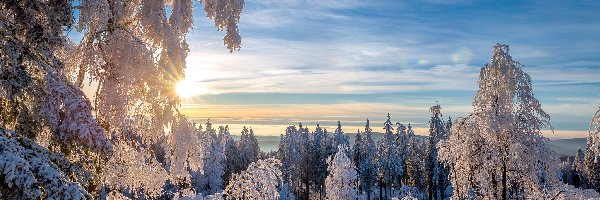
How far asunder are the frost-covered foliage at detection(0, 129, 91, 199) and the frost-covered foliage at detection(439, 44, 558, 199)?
41.7 ft

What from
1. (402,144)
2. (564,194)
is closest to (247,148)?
(402,144)

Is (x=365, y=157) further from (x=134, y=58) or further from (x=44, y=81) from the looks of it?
(x=44, y=81)

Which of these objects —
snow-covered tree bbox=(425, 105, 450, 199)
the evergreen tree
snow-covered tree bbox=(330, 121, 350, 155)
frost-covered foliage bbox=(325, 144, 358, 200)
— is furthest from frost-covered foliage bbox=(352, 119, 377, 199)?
frost-covered foliage bbox=(325, 144, 358, 200)

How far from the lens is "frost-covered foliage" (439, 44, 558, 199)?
1443 centimetres

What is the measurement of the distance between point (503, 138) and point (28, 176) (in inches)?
533

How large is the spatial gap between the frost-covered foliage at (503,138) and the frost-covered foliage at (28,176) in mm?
12702

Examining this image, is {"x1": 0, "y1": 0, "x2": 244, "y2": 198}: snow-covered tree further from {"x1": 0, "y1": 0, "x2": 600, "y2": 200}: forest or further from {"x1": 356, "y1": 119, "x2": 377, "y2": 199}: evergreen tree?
{"x1": 356, "y1": 119, "x2": 377, "y2": 199}: evergreen tree

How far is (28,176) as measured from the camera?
4590 millimetres

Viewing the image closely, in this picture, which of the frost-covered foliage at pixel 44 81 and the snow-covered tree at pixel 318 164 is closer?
the frost-covered foliage at pixel 44 81

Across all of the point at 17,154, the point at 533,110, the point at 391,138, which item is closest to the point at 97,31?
the point at 17,154

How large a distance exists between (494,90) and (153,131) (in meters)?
10.9

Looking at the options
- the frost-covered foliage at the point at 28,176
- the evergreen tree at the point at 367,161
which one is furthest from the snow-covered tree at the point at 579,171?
the frost-covered foliage at the point at 28,176

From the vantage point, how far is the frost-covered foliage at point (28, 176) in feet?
15.0

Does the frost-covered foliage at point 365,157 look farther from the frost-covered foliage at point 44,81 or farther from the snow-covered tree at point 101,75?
the frost-covered foliage at point 44,81
